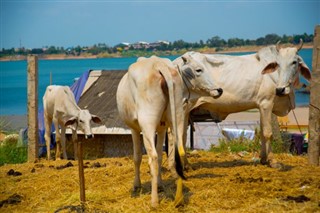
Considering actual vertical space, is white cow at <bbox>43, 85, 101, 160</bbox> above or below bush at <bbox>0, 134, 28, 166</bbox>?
above

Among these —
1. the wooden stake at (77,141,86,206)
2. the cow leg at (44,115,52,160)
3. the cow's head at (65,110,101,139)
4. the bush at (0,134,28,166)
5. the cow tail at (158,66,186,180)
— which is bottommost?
the bush at (0,134,28,166)

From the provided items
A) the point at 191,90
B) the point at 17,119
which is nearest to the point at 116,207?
the point at 191,90

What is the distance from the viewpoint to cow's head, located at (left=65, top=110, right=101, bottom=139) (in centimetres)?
1480

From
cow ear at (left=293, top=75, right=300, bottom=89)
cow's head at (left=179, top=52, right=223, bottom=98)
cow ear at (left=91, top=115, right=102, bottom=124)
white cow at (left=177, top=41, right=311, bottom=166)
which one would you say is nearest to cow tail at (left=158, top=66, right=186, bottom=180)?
cow's head at (left=179, top=52, right=223, bottom=98)

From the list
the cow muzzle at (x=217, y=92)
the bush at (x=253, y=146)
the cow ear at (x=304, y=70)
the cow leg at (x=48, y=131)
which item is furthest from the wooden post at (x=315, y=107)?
the cow leg at (x=48, y=131)

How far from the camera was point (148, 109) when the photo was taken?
7.88 m

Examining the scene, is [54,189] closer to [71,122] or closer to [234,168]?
[234,168]

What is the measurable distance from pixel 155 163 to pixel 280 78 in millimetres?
3436

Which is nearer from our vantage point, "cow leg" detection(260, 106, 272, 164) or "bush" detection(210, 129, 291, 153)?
"cow leg" detection(260, 106, 272, 164)

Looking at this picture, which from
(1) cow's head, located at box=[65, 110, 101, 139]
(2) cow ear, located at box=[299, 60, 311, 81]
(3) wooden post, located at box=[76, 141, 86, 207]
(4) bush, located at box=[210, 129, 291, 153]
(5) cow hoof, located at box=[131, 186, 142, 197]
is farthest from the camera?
(1) cow's head, located at box=[65, 110, 101, 139]

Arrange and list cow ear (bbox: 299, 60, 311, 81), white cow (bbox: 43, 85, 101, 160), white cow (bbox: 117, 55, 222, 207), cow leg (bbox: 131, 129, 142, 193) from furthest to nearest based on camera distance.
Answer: white cow (bbox: 43, 85, 101, 160)
cow ear (bbox: 299, 60, 311, 81)
cow leg (bbox: 131, 129, 142, 193)
white cow (bbox: 117, 55, 222, 207)

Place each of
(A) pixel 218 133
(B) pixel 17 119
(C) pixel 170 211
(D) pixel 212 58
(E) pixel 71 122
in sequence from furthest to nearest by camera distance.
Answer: (B) pixel 17 119, (A) pixel 218 133, (E) pixel 71 122, (D) pixel 212 58, (C) pixel 170 211

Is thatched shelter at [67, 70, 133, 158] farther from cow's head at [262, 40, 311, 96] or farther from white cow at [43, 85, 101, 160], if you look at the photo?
cow's head at [262, 40, 311, 96]

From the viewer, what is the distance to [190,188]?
350 inches
